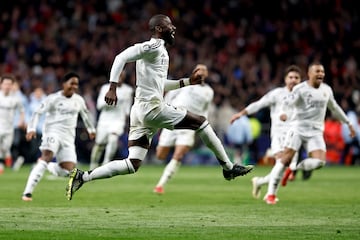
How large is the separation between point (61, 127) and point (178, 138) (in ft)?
10.8

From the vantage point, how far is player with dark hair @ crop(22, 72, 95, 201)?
1662 centimetres

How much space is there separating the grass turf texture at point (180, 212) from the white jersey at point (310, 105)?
1.32 m

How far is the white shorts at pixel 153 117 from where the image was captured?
12922 millimetres

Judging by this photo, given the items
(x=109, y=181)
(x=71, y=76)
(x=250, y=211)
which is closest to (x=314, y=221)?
(x=250, y=211)

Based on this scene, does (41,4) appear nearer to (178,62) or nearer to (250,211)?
(178,62)

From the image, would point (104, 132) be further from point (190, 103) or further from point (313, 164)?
point (313, 164)

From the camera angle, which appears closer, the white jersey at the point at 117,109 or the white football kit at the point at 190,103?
the white football kit at the point at 190,103

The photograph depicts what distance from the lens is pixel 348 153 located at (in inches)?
1287

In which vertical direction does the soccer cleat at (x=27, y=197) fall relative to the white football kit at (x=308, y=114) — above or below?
below

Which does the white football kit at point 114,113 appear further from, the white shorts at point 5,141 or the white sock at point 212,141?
the white sock at point 212,141

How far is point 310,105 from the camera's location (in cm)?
1652

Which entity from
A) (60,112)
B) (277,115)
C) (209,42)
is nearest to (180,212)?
(60,112)

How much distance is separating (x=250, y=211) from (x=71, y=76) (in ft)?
15.3

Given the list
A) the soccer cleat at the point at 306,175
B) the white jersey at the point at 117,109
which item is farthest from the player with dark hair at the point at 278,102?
the white jersey at the point at 117,109
